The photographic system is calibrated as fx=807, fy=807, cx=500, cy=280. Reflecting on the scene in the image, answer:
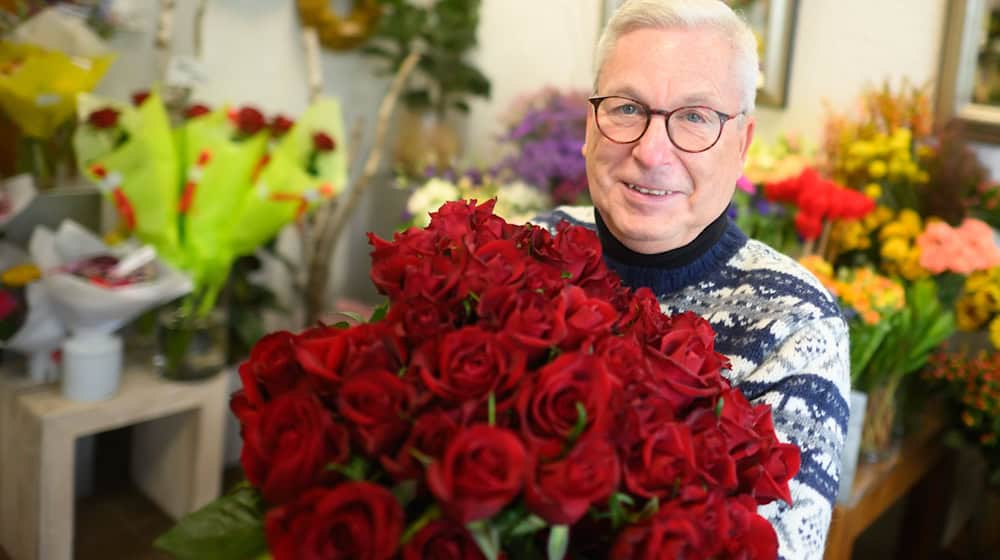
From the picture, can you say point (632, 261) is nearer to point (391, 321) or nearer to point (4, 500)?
point (391, 321)

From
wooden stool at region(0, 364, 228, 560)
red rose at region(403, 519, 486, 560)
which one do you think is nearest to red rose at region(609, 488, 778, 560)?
red rose at region(403, 519, 486, 560)

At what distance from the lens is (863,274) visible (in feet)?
5.70

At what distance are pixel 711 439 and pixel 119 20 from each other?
2423 millimetres

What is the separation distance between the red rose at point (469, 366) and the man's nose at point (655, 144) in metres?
0.54

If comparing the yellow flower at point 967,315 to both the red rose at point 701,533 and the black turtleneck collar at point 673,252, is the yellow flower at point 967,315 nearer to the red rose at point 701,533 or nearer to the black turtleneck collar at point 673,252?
the black turtleneck collar at point 673,252

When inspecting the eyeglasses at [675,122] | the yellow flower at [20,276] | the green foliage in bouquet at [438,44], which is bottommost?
the yellow flower at [20,276]

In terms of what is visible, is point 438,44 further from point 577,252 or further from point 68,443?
point 577,252

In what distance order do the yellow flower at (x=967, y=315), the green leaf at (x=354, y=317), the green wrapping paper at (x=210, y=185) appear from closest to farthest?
the green leaf at (x=354, y=317), the yellow flower at (x=967, y=315), the green wrapping paper at (x=210, y=185)

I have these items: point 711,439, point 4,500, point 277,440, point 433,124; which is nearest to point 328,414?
point 277,440

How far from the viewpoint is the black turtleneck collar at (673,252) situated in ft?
3.81

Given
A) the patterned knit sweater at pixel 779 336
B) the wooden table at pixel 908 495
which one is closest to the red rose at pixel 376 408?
the patterned knit sweater at pixel 779 336

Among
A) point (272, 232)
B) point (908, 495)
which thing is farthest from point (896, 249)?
point (272, 232)

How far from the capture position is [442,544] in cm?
53

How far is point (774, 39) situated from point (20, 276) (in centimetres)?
211
